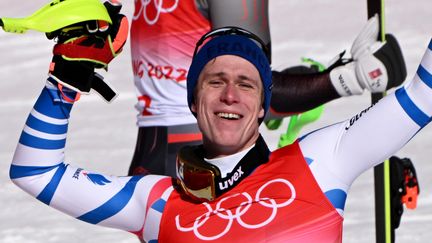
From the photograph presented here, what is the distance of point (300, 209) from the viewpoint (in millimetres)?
3865

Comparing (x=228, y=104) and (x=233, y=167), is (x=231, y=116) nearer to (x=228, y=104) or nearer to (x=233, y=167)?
(x=228, y=104)

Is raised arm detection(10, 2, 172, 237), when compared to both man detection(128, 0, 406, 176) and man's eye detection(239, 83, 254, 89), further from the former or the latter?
man detection(128, 0, 406, 176)

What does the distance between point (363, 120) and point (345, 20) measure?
6.60 m

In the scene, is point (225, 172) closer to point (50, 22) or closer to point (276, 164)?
point (276, 164)

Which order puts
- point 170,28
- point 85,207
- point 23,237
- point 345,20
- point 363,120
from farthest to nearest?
point 345,20 < point 23,237 < point 170,28 < point 85,207 < point 363,120

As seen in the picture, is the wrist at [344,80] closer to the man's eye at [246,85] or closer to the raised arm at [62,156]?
the raised arm at [62,156]

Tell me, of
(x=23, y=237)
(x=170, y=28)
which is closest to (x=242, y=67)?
(x=170, y=28)

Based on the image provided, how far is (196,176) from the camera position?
3.92m

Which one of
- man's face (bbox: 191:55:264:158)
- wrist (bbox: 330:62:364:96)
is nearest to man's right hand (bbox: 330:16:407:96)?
wrist (bbox: 330:62:364:96)

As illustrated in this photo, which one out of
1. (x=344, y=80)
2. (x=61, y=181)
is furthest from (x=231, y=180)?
(x=344, y=80)

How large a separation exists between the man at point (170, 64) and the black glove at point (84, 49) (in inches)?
52.5

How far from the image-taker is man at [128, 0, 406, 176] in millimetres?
5355

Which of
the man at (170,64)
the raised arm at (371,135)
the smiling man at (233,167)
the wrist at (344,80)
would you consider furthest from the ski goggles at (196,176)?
the wrist at (344,80)

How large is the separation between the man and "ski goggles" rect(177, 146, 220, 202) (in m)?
1.37
